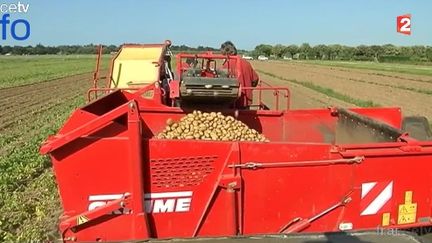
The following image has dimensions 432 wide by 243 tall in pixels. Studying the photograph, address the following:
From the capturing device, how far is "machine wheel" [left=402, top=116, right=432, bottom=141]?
19.1 feet

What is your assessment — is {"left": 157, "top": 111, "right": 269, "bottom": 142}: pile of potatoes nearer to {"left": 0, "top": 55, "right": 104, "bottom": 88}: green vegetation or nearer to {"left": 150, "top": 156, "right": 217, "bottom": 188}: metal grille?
{"left": 150, "top": 156, "right": 217, "bottom": 188}: metal grille

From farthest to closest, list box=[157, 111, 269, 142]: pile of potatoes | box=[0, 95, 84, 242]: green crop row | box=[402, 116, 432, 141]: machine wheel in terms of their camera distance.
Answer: box=[402, 116, 432, 141]: machine wheel, box=[0, 95, 84, 242]: green crop row, box=[157, 111, 269, 142]: pile of potatoes

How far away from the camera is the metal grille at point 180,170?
3793 mm

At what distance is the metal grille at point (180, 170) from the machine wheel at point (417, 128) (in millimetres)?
3117

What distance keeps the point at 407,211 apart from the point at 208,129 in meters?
1.99

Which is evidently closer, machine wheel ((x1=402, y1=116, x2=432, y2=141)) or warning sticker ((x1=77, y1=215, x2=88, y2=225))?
warning sticker ((x1=77, y1=215, x2=88, y2=225))

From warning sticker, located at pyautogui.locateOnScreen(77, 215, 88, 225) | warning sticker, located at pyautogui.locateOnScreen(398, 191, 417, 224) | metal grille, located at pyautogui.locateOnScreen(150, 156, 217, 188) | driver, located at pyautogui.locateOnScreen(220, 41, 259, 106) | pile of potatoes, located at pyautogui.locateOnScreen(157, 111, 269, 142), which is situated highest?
driver, located at pyautogui.locateOnScreen(220, 41, 259, 106)

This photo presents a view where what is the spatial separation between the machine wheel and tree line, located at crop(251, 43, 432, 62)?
297ft

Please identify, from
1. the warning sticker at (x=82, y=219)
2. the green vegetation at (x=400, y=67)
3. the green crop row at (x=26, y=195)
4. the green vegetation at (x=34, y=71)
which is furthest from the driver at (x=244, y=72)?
the green vegetation at (x=400, y=67)

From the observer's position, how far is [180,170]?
381cm

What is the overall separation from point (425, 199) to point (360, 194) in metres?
0.62

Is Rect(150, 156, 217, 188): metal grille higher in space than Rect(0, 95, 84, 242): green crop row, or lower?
higher

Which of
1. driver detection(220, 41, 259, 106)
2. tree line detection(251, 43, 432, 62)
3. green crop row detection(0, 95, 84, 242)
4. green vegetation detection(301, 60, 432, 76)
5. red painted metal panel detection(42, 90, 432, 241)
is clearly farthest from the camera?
tree line detection(251, 43, 432, 62)

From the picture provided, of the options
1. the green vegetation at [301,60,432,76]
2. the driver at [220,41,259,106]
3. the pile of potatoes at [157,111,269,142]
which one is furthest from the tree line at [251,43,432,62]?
the pile of potatoes at [157,111,269,142]
